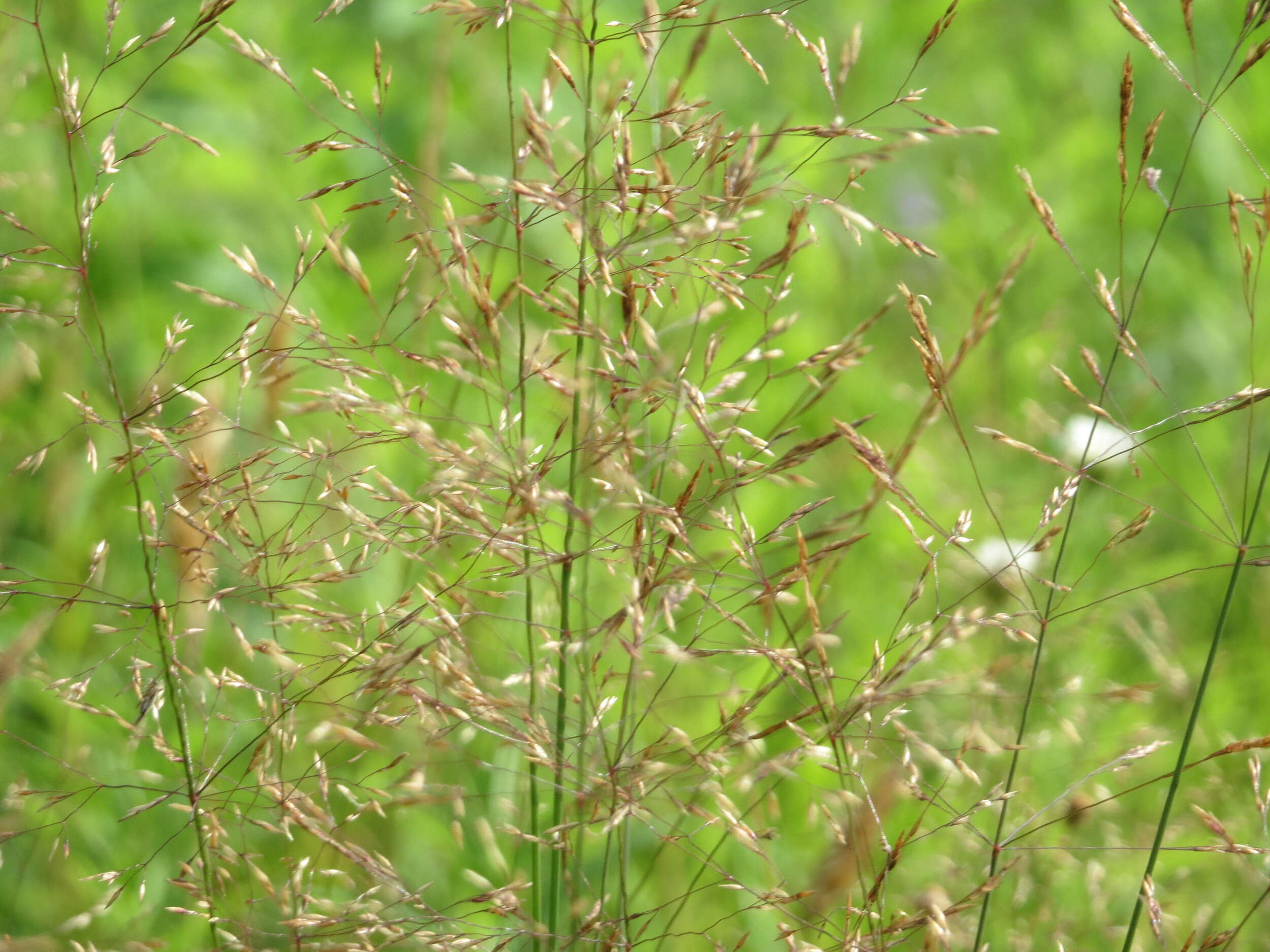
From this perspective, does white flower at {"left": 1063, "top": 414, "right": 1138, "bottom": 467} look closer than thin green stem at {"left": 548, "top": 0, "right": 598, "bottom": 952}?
No

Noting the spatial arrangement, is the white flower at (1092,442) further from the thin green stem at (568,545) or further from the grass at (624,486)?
the thin green stem at (568,545)

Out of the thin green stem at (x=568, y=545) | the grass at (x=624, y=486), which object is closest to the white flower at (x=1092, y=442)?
the grass at (x=624, y=486)


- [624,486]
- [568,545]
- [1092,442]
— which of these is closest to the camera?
[624,486]

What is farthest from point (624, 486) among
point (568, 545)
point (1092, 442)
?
point (1092, 442)

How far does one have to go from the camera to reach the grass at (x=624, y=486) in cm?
102

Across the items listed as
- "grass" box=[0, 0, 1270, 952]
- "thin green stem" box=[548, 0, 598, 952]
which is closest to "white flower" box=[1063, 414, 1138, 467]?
"grass" box=[0, 0, 1270, 952]

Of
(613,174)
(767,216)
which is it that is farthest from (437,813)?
(767,216)

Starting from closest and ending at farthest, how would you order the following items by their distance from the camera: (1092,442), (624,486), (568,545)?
1. (624,486)
2. (568,545)
3. (1092,442)

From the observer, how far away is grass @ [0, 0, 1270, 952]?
102 cm

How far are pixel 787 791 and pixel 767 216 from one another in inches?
58.3

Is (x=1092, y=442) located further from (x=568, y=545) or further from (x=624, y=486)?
(x=624, y=486)

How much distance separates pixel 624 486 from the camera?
35.3 inches

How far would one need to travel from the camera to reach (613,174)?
105cm

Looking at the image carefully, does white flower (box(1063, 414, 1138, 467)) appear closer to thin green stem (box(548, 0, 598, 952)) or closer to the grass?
the grass
